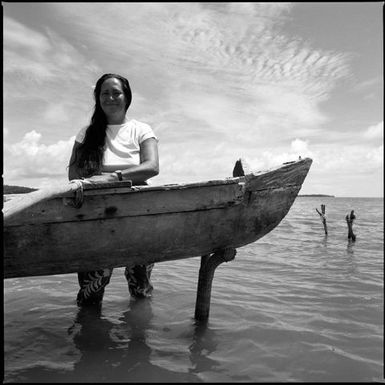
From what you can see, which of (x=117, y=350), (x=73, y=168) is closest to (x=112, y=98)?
(x=73, y=168)

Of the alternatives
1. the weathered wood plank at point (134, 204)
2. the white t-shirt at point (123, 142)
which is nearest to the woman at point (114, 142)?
the white t-shirt at point (123, 142)

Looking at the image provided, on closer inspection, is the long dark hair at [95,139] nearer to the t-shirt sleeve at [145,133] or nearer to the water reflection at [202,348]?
the t-shirt sleeve at [145,133]

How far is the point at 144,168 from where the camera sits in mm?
2994

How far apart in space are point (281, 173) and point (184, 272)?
4.24 metres

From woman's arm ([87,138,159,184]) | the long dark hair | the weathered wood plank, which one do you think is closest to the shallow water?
the weathered wood plank

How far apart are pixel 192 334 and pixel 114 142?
1898 millimetres

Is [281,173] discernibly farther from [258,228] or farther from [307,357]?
[307,357]

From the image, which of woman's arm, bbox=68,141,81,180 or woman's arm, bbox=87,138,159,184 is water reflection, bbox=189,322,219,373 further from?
woman's arm, bbox=68,141,81,180

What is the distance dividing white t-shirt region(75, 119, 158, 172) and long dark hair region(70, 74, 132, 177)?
0.05 meters

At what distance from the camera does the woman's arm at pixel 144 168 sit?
9.40 ft

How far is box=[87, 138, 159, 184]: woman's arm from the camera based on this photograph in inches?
113

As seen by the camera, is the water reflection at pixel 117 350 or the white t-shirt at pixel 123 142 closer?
the water reflection at pixel 117 350

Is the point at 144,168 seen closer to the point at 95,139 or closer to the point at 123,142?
the point at 123,142

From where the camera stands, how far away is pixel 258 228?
10.6 ft
